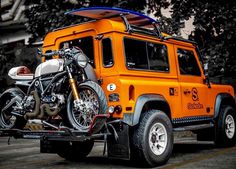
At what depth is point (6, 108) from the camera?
21.6ft

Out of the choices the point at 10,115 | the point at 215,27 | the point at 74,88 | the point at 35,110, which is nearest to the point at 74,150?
the point at 10,115

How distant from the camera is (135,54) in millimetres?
6312

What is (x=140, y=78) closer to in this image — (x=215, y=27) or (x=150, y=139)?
(x=150, y=139)

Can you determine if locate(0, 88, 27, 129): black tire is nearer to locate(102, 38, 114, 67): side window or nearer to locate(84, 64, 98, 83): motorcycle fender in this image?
locate(84, 64, 98, 83): motorcycle fender

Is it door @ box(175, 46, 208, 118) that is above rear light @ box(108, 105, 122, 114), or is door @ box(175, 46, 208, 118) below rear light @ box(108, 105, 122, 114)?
above

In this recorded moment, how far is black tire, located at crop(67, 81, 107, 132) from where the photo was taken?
18.2 ft

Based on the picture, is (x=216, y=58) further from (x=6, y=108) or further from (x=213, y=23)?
(x=6, y=108)

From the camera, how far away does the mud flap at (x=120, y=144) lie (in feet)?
18.4

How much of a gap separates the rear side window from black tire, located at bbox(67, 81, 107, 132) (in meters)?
0.80

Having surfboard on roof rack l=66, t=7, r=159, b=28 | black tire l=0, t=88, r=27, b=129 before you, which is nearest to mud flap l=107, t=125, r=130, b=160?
black tire l=0, t=88, r=27, b=129

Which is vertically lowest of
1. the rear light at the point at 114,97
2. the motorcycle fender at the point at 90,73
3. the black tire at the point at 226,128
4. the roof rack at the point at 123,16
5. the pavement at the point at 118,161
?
the pavement at the point at 118,161

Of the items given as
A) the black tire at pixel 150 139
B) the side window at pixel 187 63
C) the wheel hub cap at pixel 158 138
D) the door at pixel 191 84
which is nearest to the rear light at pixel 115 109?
the black tire at pixel 150 139

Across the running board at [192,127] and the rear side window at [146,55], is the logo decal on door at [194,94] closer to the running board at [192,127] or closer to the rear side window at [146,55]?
the running board at [192,127]

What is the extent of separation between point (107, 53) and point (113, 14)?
0.69 meters
